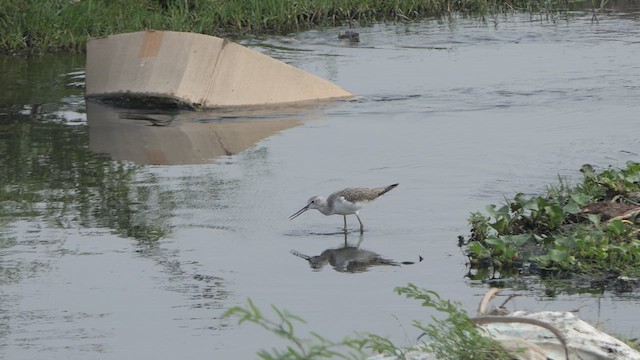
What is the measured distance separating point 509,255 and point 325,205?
1.75 metres

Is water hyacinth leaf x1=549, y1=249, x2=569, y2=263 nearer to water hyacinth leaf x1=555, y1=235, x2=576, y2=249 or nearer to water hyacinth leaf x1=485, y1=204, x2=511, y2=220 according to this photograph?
water hyacinth leaf x1=555, y1=235, x2=576, y2=249

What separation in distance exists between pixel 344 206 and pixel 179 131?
4587 millimetres

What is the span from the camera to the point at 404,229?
9.69m

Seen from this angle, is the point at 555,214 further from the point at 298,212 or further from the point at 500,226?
the point at 298,212

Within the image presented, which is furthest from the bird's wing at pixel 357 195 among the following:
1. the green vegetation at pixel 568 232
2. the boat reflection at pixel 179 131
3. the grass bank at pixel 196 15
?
the grass bank at pixel 196 15

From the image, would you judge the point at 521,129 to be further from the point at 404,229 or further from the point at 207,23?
the point at 207,23

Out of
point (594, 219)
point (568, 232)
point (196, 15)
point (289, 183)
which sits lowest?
point (289, 183)

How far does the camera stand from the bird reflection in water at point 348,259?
8758 mm

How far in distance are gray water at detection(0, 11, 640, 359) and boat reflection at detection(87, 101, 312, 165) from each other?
1.7 inches

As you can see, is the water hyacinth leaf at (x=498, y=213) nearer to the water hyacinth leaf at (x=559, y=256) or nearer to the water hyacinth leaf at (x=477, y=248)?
the water hyacinth leaf at (x=477, y=248)

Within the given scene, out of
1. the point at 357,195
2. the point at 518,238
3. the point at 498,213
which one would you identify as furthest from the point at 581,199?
the point at 357,195

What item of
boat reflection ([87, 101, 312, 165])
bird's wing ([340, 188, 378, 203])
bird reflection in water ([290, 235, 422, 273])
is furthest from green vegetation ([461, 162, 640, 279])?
boat reflection ([87, 101, 312, 165])

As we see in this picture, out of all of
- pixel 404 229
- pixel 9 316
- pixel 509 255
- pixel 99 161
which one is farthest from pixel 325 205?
pixel 99 161

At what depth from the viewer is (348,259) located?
29.4ft
